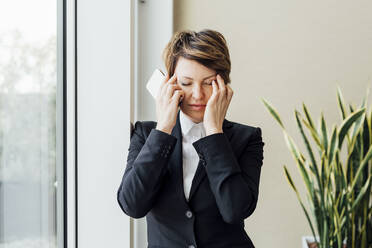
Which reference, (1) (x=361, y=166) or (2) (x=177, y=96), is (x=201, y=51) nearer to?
(2) (x=177, y=96)

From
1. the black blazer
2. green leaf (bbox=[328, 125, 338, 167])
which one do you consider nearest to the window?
the black blazer

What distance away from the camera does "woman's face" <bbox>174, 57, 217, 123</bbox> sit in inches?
49.9

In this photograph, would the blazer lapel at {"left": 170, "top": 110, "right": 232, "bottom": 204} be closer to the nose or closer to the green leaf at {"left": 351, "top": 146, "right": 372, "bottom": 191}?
the nose

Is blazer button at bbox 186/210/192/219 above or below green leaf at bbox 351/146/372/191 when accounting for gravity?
below

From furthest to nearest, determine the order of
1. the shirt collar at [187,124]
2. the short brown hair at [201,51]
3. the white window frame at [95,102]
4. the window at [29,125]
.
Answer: the white window frame at [95,102] < the shirt collar at [187,124] < the short brown hair at [201,51] < the window at [29,125]

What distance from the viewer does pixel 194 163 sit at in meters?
1.35

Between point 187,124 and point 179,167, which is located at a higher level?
point 187,124

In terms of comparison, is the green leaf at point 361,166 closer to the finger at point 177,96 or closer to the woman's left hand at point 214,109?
the woman's left hand at point 214,109

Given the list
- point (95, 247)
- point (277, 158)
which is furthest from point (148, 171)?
point (277, 158)

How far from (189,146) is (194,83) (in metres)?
0.22

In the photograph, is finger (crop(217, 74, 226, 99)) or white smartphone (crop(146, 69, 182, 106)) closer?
finger (crop(217, 74, 226, 99))

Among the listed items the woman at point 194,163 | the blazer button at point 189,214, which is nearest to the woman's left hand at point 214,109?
the woman at point 194,163

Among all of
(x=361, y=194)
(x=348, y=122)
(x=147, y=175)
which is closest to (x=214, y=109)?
(x=147, y=175)

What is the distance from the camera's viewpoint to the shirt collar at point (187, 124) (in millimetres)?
1376
